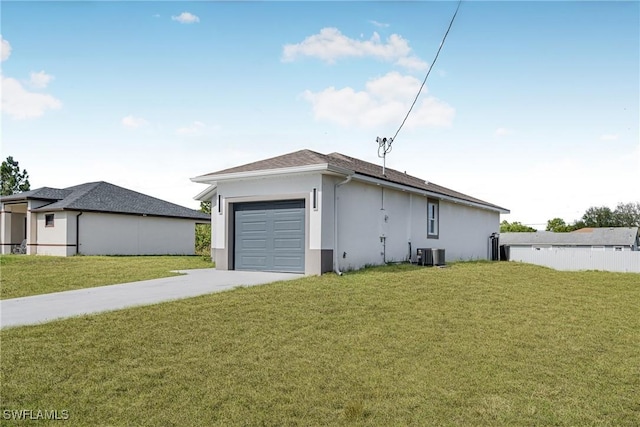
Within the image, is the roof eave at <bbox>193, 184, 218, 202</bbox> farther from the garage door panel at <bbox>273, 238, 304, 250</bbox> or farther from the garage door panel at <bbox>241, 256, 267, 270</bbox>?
the garage door panel at <bbox>273, 238, 304, 250</bbox>

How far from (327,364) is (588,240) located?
181 ft

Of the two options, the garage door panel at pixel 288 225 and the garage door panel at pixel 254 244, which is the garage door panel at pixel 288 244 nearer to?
Answer: the garage door panel at pixel 288 225

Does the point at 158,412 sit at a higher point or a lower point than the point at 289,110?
lower

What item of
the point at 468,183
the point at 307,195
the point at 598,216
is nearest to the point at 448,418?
the point at 307,195

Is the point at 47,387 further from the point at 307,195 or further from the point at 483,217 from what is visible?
the point at 483,217

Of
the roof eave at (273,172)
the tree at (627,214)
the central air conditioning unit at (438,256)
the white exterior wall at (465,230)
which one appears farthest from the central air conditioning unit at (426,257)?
the tree at (627,214)

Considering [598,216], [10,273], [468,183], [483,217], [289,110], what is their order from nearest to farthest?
1. [10,273]
2. [289,110]
3. [483,217]
4. [468,183]
5. [598,216]

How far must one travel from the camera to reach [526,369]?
217 inches

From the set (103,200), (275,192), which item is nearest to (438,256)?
(275,192)

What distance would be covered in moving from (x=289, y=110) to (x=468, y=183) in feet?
52.5

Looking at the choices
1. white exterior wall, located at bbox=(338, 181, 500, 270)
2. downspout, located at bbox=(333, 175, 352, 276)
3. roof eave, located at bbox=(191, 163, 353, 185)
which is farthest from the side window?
roof eave, located at bbox=(191, 163, 353, 185)

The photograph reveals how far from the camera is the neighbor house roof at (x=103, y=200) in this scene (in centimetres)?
2400

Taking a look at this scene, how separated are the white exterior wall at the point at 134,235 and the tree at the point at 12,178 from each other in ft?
96.1

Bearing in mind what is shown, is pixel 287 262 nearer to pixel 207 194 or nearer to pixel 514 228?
pixel 207 194
